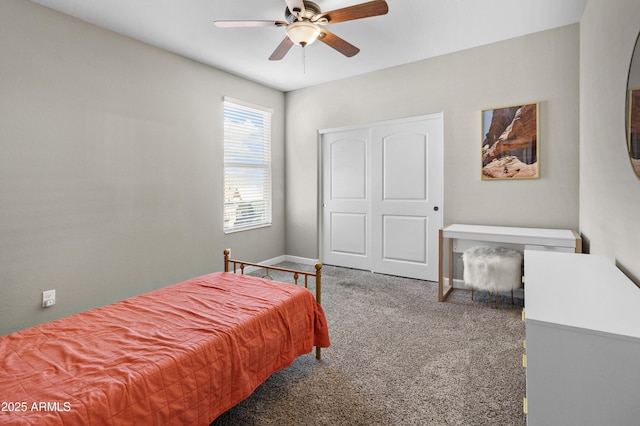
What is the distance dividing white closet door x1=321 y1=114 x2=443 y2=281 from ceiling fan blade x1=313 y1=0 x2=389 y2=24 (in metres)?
1.97

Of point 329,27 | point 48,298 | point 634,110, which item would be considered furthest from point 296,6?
point 48,298

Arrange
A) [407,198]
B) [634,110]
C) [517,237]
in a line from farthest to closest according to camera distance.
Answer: [407,198] < [517,237] < [634,110]

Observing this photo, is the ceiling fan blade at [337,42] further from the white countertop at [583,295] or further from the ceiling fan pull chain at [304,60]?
the white countertop at [583,295]

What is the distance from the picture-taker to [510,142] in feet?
11.3

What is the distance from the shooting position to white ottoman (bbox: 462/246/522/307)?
3033 mm

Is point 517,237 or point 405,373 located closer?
point 405,373

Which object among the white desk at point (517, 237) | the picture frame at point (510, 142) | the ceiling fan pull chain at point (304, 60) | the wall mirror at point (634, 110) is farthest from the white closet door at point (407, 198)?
the wall mirror at point (634, 110)

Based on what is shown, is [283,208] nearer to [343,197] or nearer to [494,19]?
[343,197]

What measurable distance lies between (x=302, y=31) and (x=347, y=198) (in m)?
2.59

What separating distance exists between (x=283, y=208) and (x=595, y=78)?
3.95m

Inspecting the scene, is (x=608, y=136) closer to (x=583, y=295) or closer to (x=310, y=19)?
(x=583, y=295)

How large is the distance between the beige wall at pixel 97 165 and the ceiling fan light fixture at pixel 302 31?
1721mm

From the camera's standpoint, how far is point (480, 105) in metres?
3.59

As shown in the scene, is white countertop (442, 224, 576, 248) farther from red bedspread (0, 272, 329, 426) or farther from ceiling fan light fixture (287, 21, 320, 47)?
ceiling fan light fixture (287, 21, 320, 47)
